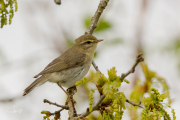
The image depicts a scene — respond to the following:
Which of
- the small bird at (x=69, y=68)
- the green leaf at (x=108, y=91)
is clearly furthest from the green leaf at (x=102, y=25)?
the green leaf at (x=108, y=91)

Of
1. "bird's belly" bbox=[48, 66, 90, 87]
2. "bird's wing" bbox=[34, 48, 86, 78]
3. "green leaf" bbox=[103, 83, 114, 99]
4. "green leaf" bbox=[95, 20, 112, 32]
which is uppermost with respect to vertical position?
"green leaf" bbox=[95, 20, 112, 32]

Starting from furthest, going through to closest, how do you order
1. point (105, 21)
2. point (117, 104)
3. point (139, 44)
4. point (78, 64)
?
point (78, 64)
point (105, 21)
point (139, 44)
point (117, 104)

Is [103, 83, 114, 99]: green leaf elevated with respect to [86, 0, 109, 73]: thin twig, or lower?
lower

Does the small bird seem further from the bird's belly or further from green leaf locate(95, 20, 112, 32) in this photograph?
green leaf locate(95, 20, 112, 32)

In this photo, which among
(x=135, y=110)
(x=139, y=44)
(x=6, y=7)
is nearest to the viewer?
(x=6, y=7)

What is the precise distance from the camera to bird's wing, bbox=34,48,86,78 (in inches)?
213

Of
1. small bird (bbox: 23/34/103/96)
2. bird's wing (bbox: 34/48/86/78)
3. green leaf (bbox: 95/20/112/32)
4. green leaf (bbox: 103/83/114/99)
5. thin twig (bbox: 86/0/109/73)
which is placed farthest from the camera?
bird's wing (bbox: 34/48/86/78)

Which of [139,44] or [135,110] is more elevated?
[139,44]

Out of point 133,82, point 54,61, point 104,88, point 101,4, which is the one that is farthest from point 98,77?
point 54,61

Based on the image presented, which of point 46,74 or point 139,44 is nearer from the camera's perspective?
point 139,44

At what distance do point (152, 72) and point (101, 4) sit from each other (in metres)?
1.49

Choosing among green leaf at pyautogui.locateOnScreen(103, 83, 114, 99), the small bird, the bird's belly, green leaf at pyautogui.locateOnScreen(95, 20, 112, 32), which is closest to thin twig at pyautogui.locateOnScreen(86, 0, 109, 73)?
green leaf at pyautogui.locateOnScreen(95, 20, 112, 32)

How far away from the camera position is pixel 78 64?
5441mm

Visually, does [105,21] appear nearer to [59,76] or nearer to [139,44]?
[139,44]
